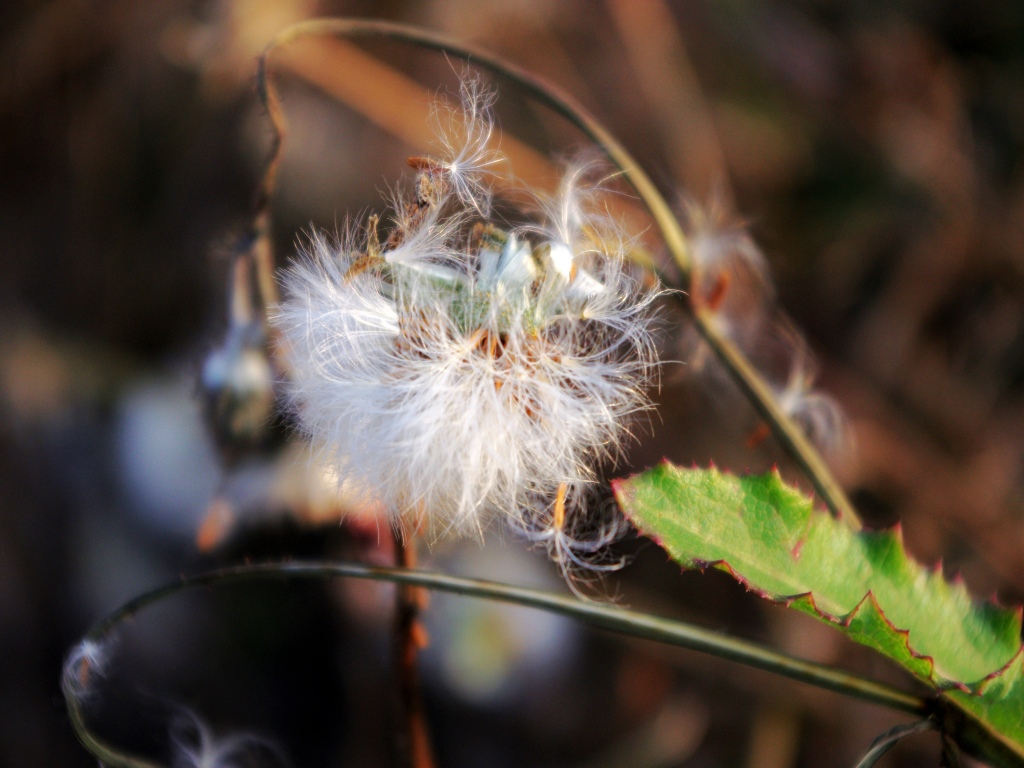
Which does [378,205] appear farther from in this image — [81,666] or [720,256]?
[81,666]

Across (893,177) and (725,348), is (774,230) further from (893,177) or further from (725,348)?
(725,348)

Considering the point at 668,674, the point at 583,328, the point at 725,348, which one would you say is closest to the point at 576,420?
the point at 583,328

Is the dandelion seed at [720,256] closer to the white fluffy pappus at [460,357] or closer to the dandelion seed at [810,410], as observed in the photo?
the dandelion seed at [810,410]

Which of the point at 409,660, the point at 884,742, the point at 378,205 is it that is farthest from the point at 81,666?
the point at 378,205

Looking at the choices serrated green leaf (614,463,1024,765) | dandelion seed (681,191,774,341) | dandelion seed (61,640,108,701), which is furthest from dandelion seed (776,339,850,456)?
dandelion seed (61,640,108,701)

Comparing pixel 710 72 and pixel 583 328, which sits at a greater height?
pixel 710 72

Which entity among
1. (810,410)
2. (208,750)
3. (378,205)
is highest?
(378,205)

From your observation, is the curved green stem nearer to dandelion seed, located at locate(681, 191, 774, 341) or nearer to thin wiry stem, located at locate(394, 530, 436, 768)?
thin wiry stem, located at locate(394, 530, 436, 768)
